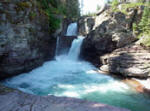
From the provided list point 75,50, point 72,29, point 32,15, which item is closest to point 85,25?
point 72,29

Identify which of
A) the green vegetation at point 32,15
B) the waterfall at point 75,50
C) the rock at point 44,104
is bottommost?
the rock at point 44,104

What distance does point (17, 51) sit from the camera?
7.21 metres

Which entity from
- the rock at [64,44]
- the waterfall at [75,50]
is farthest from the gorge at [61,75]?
the rock at [64,44]

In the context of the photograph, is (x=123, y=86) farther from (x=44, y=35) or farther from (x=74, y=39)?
(x=74, y=39)

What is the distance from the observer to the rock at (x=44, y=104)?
10.2 feet

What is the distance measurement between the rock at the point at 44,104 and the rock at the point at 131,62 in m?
6.05

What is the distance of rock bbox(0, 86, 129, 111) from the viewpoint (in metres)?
3.12

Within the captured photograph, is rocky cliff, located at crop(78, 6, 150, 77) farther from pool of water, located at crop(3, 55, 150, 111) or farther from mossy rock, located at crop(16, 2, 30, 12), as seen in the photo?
mossy rock, located at crop(16, 2, 30, 12)

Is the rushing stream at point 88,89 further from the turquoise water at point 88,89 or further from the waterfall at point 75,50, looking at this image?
the waterfall at point 75,50

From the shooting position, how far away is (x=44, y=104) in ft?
11.0

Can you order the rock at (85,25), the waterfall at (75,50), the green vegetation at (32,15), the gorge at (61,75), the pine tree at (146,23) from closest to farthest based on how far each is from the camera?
the gorge at (61,75) < the green vegetation at (32,15) < the pine tree at (146,23) < the waterfall at (75,50) < the rock at (85,25)

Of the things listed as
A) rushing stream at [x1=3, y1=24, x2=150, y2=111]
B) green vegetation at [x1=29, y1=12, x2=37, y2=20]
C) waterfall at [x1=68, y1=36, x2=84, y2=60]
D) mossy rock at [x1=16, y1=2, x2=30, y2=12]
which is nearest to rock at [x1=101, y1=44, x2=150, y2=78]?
rushing stream at [x1=3, y1=24, x2=150, y2=111]

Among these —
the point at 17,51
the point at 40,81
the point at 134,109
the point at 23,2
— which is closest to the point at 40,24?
the point at 23,2

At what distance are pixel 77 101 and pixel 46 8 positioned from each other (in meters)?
10.3
